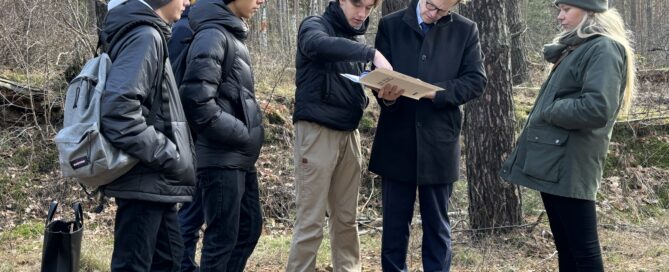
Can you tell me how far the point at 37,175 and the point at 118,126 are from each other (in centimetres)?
611

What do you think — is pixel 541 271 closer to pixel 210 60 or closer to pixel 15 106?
pixel 210 60

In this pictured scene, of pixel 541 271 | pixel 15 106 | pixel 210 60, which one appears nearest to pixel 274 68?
pixel 15 106

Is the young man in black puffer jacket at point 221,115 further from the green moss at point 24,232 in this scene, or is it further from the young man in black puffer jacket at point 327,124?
the green moss at point 24,232

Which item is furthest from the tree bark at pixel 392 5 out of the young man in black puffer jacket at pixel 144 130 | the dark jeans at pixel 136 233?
the dark jeans at pixel 136 233

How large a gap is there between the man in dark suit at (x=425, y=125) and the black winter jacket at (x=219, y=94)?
3.08 ft

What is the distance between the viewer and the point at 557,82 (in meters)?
4.43

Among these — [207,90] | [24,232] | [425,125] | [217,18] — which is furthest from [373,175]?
[207,90]

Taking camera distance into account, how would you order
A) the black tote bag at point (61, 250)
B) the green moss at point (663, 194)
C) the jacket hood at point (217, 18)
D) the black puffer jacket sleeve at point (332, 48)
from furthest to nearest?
the green moss at point (663, 194), the black puffer jacket sleeve at point (332, 48), the jacket hood at point (217, 18), the black tote bag at point (61, 250)

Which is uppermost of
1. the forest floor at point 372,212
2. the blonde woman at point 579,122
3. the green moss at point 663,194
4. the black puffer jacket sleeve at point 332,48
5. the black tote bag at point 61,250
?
the black puffer jacket sleeve at point 332,48

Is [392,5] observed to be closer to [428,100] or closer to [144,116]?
[428,100]

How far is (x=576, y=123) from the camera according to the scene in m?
4.18

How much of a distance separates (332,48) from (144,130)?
142 cm

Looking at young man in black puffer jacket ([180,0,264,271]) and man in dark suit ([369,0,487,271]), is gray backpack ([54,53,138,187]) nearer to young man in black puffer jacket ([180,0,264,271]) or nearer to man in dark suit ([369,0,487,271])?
young man in black puffer jacket ([180,0,264,271])

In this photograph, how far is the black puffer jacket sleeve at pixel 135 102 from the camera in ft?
11.7
